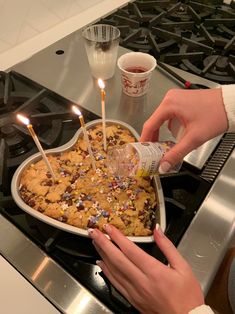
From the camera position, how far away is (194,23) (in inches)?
44.1

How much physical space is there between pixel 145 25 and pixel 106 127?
54 cm

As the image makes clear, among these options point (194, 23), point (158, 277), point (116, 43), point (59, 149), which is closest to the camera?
point (158, 277)

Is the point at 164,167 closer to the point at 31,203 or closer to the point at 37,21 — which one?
the point at 31,203

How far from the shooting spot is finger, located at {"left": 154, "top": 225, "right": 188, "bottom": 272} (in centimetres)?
53

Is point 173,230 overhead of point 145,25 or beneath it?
beneath

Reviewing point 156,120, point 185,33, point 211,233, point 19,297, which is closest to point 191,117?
point 156,120

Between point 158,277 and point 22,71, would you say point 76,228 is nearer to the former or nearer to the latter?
point 158,277

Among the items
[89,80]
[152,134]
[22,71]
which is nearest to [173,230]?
[152,134]

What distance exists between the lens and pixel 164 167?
0.63 metres

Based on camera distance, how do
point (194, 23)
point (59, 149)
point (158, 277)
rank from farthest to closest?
point (194, 23)
point (59, 149)
point (158, 277)

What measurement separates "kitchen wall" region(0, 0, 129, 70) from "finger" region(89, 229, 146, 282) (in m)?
0.69

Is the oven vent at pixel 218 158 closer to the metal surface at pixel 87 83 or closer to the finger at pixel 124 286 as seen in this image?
the metal surface at pixel 87 83

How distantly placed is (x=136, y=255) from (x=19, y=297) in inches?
8.6

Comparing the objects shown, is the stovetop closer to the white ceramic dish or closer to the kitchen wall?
the white ceramic dish
